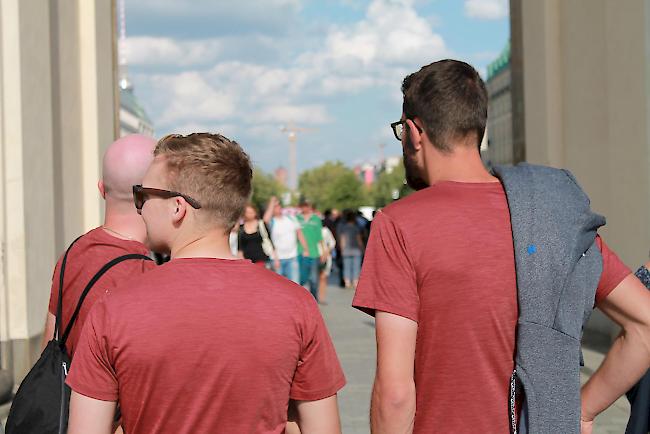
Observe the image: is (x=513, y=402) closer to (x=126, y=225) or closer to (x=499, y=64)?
(x=126, y=225)

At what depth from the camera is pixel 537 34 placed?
12.4 m

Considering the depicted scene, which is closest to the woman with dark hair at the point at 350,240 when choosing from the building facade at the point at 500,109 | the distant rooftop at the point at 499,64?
the building facade at the point at 500,109

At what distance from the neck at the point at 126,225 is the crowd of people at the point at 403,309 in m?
0.15

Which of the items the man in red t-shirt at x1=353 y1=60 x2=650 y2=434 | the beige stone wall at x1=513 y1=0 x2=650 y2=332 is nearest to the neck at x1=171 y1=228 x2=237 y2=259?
the man in red t-shirt at x1=353 y1=60 x2=650 y2=434

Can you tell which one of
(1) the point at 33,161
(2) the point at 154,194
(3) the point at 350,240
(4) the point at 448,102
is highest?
(1) the point at 33,161

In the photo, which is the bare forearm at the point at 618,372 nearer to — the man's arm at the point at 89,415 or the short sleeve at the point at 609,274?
the short sleeve at the point at 609,274

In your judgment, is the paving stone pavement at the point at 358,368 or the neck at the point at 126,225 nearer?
the neck at the point at 126,225

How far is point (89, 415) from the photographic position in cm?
226

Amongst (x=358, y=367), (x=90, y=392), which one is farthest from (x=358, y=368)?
(x=90, y=392)

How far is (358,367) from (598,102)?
3.97 m

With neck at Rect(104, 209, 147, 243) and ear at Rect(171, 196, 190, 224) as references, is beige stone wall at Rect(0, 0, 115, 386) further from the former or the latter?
ear at Rect(171, 196, 190, 224)

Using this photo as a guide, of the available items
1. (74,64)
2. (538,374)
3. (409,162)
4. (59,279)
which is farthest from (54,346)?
(74,64)

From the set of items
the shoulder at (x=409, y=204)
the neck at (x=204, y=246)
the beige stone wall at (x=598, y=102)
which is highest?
the beige stone wall at (x=598, y=102)

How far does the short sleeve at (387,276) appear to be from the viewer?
263cm
